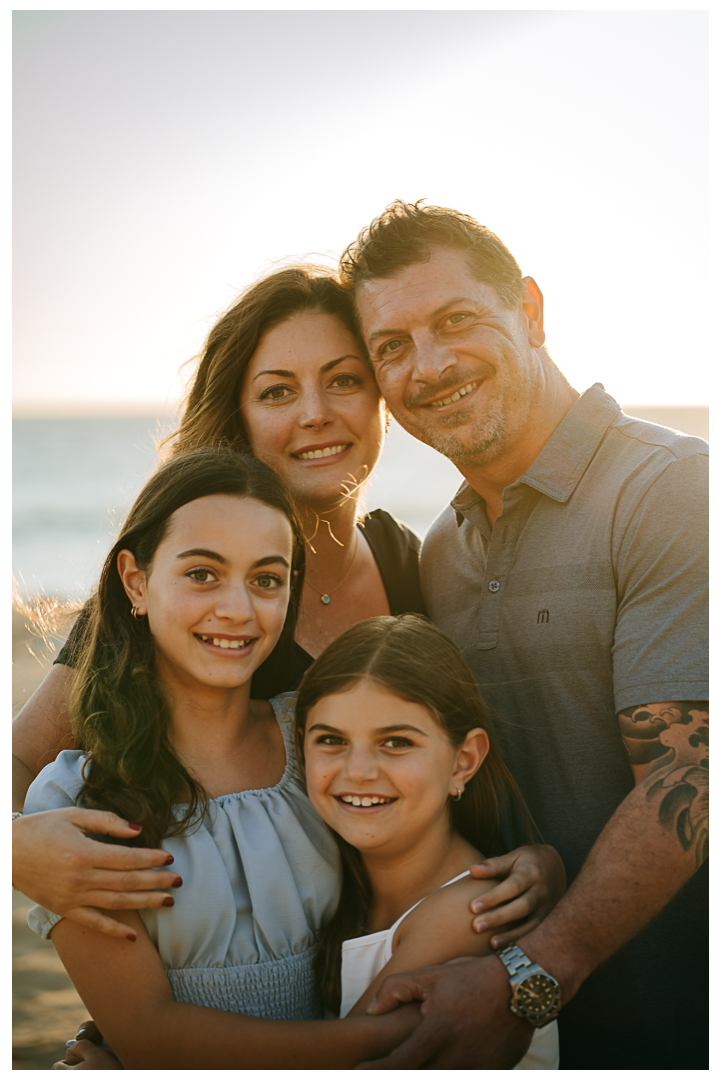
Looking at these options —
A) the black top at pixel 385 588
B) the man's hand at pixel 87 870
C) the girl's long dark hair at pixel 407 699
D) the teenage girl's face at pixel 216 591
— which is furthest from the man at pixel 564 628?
the teenage girl's face at pixel 216 591

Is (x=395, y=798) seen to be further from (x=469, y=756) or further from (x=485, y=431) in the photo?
(x=485, y=431)

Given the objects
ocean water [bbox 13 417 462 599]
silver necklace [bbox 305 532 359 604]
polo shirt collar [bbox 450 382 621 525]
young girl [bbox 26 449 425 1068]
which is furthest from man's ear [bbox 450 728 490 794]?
ocean water [bbox 13 417 462 599]

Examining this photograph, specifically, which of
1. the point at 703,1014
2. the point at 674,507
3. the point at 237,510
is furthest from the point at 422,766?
the point at 703,1014

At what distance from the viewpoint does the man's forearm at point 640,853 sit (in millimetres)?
1981

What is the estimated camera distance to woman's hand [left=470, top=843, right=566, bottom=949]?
1.98 metres

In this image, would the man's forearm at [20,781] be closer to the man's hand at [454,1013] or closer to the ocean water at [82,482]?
the man's hand at [454,1013]

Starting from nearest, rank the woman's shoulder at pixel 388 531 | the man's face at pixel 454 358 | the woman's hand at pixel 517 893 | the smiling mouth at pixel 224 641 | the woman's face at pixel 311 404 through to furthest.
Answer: the woman's hand at pixel 517 893 < the smiling mouth at pixel 224 641 < the man's face at pixel 454 358 < the woman's face at pixel 311 404 < the woman's shoulder at pixel 388 531

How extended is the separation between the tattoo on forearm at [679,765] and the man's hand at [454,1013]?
60 centimetres

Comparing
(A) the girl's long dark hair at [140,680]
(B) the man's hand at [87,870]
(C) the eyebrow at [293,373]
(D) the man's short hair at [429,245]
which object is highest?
(D) the man's short hair at [429,245]

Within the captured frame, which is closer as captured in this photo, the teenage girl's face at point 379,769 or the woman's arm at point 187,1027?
the woman's arm at point 187,1027

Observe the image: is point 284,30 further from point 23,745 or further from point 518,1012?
point 518,1012

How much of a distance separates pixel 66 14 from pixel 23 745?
8.44 ft

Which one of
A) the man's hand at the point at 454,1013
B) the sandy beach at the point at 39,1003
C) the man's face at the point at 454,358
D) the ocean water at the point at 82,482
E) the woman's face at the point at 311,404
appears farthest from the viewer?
the ocean water at the point at 82,482

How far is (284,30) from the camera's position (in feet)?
9.65
